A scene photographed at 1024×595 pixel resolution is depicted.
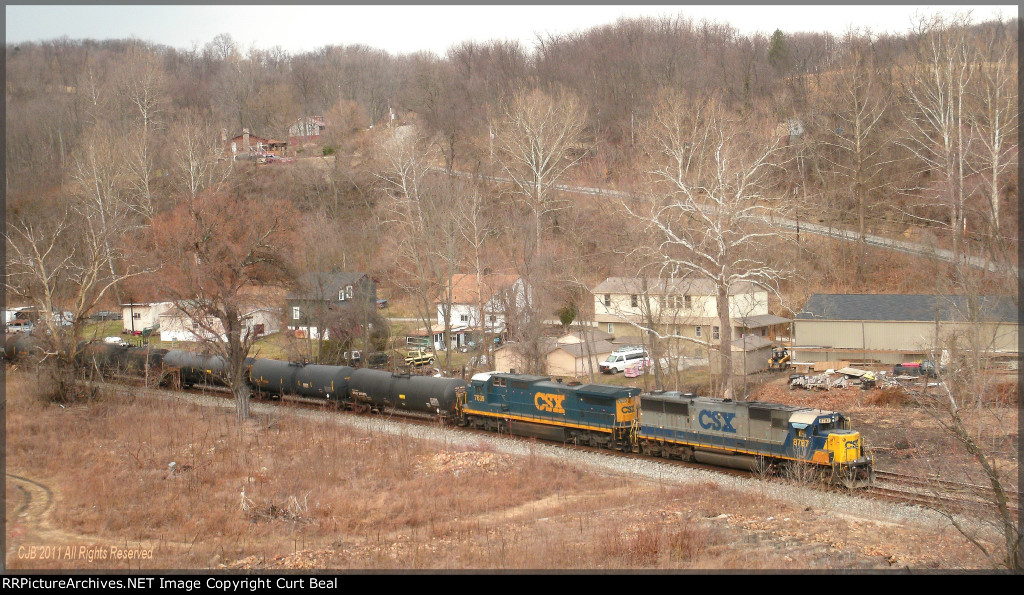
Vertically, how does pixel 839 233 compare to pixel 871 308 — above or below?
above

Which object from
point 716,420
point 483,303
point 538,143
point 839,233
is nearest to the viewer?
point 716,420

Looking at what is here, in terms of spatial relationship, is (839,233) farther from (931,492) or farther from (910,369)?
(931,492)

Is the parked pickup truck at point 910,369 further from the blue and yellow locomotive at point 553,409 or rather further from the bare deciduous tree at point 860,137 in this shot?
the blue and yellow locomotive at point 553,409

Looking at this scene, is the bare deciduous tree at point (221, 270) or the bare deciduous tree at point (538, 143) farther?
the bare deciduous tree at point (538, 143)

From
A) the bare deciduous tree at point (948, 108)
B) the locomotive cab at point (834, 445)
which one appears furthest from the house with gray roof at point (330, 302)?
the bare deciduous tree at point (948, 108)

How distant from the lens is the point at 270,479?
24.2 metres

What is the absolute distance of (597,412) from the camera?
28016 mm

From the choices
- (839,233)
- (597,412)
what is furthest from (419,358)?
(839,233)

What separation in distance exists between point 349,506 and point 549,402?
1055 centimetres

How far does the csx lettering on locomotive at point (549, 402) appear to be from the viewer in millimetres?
29153

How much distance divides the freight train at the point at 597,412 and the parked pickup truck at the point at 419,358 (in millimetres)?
13047

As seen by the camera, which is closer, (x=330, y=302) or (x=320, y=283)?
(x=320, y=283)

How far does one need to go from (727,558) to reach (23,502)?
763 inches
